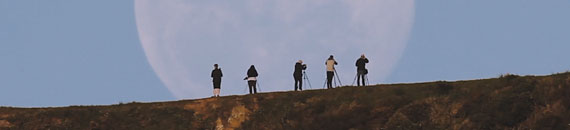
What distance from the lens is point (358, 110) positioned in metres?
38.3

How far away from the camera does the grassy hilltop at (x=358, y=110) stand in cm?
3338

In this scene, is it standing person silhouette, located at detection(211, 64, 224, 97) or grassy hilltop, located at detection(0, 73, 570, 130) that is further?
standing person silhouette, located at detection(211, 64, 224, 97)

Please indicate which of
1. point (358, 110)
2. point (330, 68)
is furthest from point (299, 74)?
point (358, 110)

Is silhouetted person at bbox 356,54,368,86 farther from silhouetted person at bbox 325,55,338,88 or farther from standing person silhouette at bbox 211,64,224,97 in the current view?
standing person silhouette at bbox 211,64,224,97

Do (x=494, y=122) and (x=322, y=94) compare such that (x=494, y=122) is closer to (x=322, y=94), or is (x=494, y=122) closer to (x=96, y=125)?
(x=322, y=94)

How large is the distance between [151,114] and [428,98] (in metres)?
16.0

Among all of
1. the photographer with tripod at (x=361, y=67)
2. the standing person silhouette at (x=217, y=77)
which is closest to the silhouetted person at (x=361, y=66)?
the photographer with tripod at (x=361, y=67)

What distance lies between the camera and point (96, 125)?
44344 millimetres

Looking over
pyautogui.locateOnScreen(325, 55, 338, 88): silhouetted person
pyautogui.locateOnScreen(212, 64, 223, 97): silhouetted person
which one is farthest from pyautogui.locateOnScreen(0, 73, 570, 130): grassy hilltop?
pyautogui.locateOnScreen(325, 55, 338, 88): silhouetted person

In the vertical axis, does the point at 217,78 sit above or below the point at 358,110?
above

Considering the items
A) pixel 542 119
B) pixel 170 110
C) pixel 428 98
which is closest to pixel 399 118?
pixel 428 98

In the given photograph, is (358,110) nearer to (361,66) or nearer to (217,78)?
(361,66)

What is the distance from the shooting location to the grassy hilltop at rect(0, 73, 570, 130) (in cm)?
3338

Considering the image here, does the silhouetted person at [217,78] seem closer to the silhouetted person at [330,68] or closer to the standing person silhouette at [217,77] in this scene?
the standing person silhouette at [217,77]
